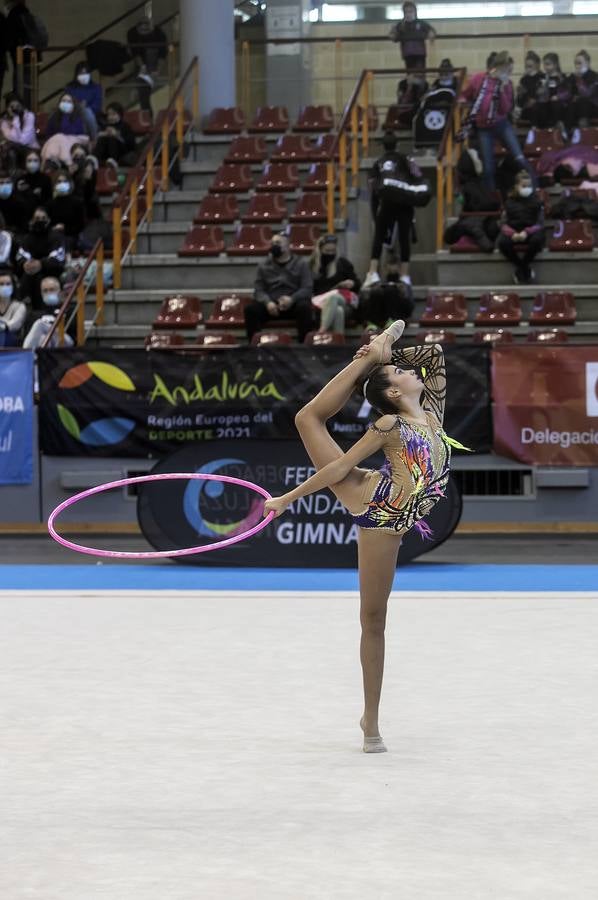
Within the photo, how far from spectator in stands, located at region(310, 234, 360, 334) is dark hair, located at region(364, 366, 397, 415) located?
33.6 feet

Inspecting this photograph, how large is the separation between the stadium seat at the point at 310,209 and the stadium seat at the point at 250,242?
0.51m

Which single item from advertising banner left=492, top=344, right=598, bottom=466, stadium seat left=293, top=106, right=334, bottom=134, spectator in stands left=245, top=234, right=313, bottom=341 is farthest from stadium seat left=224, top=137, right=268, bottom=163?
advertising banner left=492, top=344, right=598, bottom=466

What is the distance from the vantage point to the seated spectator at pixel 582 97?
2084 centimetres

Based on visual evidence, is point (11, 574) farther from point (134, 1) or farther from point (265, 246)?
point (134, 1)

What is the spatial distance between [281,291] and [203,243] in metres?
2.87

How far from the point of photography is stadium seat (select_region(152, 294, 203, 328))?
1798cm

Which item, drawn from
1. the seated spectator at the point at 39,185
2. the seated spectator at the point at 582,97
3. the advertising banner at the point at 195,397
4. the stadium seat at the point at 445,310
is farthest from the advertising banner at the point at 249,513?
the seated spectator at the point at 582,97

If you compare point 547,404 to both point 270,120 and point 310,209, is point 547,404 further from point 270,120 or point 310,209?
point 270,120

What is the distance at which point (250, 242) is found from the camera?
1938 centimetres

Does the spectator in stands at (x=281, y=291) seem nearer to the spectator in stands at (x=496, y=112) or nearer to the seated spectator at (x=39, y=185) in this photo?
the spectator in stands at (x=496, y=112)

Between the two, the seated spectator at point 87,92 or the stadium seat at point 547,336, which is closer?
the stadium seat at point 547,336

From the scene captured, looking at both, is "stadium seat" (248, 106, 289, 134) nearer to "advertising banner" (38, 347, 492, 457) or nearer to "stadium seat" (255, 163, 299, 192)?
"stadium seat" (255, 163, 299, 192)
